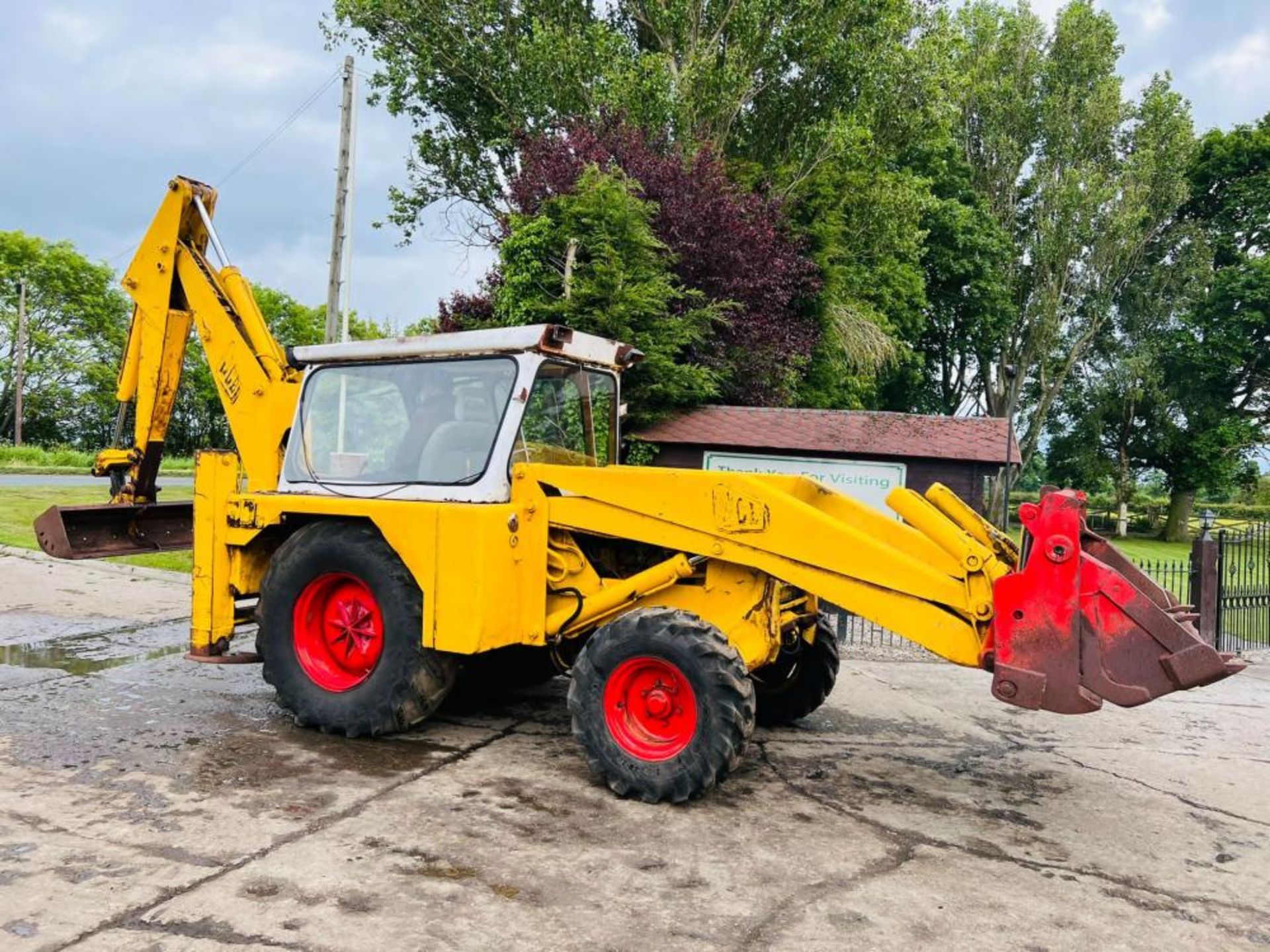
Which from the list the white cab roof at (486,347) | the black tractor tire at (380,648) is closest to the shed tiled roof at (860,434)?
the white cab roof at (486,347)

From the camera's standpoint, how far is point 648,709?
489cm

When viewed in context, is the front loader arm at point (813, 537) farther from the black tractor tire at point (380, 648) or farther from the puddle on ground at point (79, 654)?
→ the puddle on ground at point (79, 654)

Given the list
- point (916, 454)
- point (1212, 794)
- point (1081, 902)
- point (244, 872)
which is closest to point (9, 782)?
point (244, 872)

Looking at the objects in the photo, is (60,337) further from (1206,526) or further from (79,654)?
(1206,526)

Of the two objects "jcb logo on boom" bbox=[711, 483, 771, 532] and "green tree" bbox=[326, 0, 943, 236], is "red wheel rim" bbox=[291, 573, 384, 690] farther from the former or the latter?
"green tree" bbox=[326, 0, 943, 236]

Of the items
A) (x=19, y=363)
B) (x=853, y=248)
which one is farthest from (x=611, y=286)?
(x=19, y=363)

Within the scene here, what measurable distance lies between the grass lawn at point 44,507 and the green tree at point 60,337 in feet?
81.4

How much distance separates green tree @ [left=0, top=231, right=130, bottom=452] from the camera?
4516cm

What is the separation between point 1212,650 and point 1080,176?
2847 cm

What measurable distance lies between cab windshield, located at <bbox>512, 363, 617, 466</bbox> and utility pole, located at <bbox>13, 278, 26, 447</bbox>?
4176 centimetres

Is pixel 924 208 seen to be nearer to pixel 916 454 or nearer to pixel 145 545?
pixel 916 454

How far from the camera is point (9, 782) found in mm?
4719

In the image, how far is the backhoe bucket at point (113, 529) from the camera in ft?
21.9

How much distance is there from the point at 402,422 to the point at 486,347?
28.4 inches
